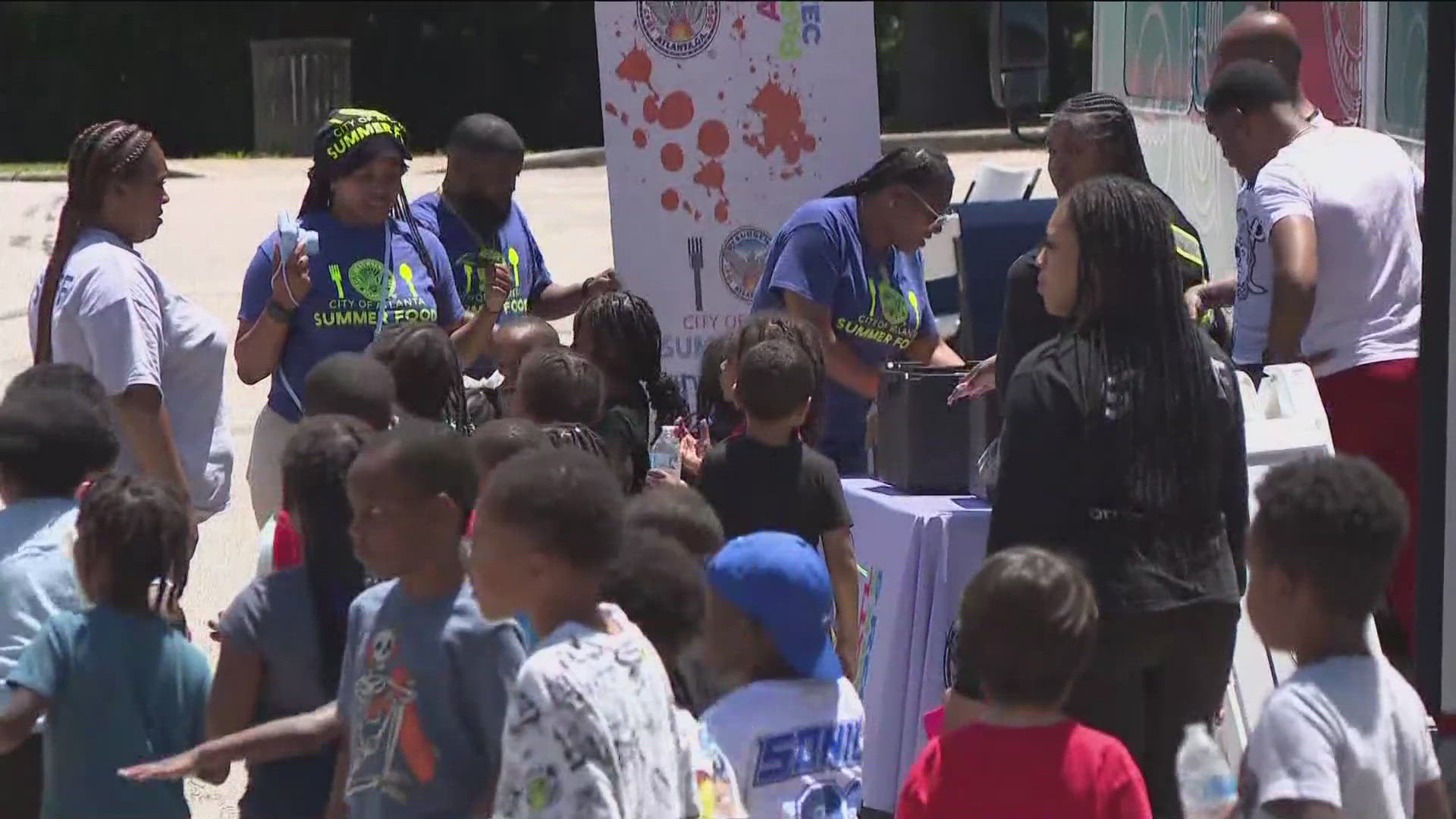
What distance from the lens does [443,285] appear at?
5.46 meters

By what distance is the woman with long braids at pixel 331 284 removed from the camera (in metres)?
5.16

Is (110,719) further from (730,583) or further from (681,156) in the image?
(681,156)

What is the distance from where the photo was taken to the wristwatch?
5121 millimetres

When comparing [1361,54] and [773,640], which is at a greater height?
[1361,54]

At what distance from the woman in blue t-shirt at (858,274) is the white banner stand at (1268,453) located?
1.01 meters

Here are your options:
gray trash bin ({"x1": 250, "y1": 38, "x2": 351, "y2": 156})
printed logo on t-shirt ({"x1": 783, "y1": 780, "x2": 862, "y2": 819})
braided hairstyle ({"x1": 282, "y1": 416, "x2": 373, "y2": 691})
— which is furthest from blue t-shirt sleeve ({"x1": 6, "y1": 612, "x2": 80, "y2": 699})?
gray trash bin ({"x1": 250, "y1": 38, "x2": 351, "y2": 156})

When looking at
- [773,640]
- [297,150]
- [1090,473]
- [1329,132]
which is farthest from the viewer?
[297,150]

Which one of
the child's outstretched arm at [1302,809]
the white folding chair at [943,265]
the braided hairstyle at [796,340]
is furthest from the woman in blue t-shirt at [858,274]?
the white folding chair at [943,265]

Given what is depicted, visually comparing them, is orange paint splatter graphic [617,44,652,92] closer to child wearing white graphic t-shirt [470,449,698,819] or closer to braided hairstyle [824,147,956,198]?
braided hairstyle [824,147,956,198]

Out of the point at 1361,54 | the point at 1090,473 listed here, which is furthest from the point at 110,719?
the point at 1361,54

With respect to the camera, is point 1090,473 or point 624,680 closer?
point 624,680

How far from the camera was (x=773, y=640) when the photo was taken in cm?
338

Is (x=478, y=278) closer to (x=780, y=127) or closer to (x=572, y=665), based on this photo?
(x=780, y=127)

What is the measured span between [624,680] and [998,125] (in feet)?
75.3
